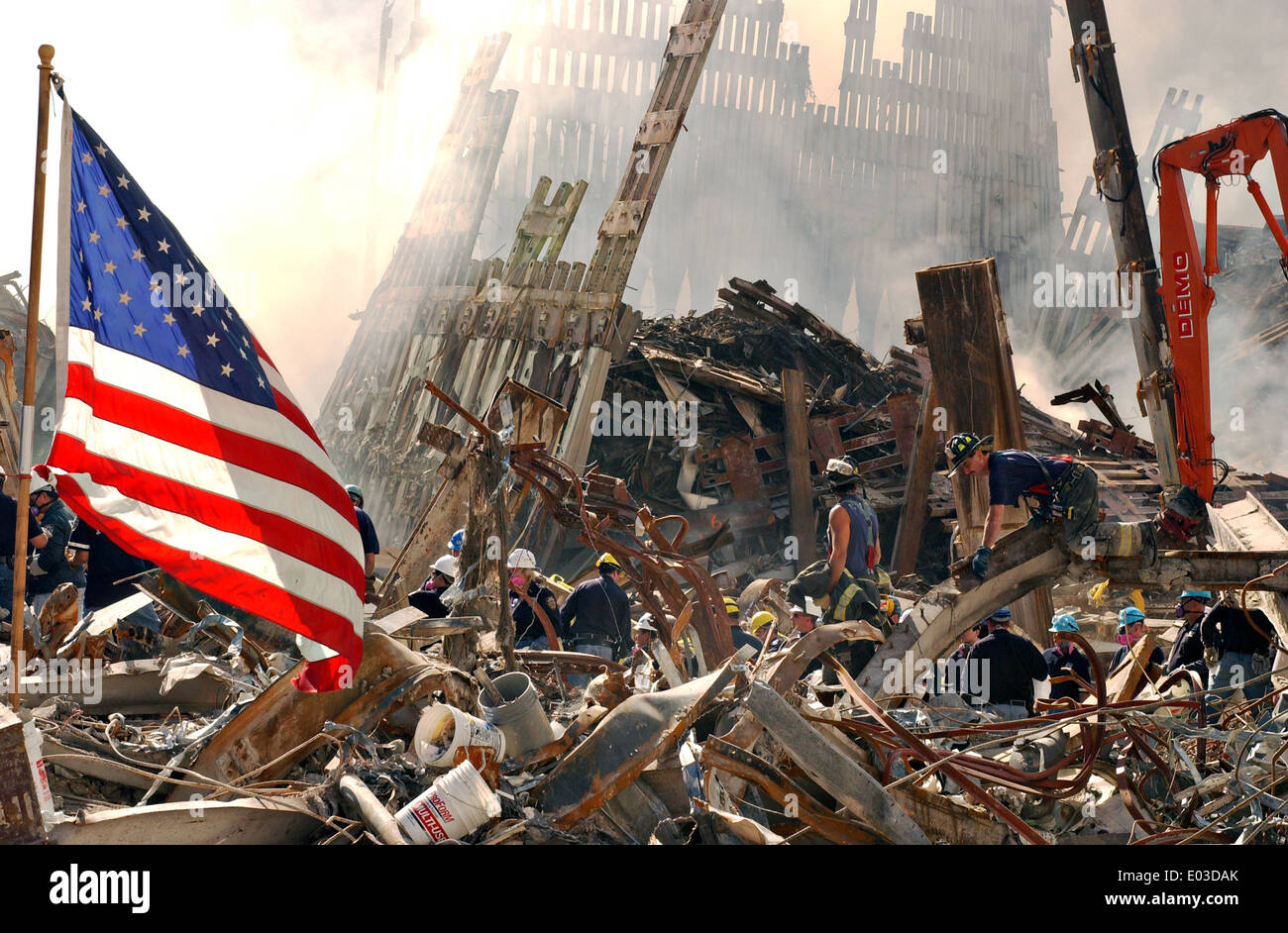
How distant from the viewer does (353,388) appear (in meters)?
19.2

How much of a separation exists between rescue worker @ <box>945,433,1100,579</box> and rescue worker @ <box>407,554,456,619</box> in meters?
3.67

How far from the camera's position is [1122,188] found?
11883mm

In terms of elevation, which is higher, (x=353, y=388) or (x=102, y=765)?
(x=353, y=388)

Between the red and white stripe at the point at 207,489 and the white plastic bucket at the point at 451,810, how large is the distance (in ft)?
2.38

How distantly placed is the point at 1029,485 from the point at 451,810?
5.16m

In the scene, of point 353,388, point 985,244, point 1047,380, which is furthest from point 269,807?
point 985,244

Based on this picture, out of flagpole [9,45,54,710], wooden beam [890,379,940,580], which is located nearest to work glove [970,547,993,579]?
wooden beam [890,379,940,580]

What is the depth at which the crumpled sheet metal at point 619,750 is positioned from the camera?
4828 mm

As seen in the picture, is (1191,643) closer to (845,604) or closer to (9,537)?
(845,604)

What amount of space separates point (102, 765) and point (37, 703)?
1.51 metres

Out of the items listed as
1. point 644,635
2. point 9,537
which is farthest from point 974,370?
point 9,537

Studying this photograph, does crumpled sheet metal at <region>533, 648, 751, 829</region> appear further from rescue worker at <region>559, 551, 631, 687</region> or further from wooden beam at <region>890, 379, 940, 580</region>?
wooden beam at <region>890, 379, 940, 580</region>

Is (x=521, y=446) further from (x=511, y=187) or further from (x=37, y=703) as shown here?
(x=511, y=187)

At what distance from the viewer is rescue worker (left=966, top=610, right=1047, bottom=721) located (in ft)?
24.8
